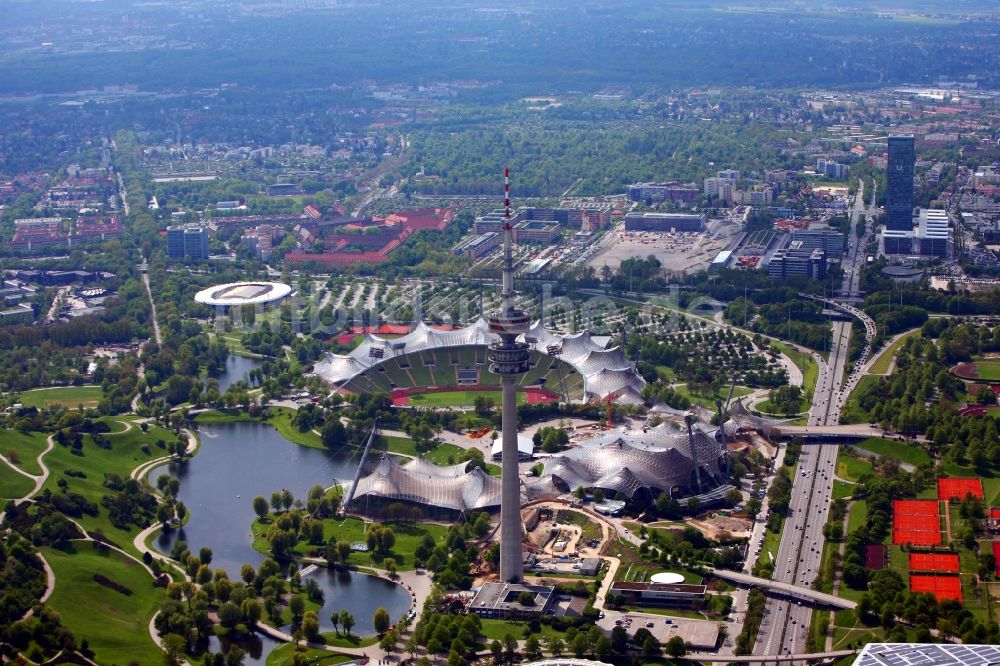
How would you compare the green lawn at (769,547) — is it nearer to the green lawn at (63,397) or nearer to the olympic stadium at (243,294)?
the green lawn at (63,397)

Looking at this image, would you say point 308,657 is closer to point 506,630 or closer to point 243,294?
point 506,630

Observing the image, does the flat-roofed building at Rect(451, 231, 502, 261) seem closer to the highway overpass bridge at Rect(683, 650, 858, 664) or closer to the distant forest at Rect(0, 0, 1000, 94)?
the highway overpass bridge at Rect(683, 650, 858, 664)

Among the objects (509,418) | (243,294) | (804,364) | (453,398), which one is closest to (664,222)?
Result: (243,294)

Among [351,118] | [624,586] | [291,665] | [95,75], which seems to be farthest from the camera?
[95,75]

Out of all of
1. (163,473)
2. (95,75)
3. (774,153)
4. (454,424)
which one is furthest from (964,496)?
(95,75)

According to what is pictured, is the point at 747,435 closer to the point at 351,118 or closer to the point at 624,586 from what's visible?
the point at 624,586

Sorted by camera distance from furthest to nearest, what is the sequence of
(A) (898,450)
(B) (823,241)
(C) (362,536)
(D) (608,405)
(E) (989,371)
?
(B) (823,241), (E) (989,371), (D) (608,405), (A) (898,450), (C) (362,536)

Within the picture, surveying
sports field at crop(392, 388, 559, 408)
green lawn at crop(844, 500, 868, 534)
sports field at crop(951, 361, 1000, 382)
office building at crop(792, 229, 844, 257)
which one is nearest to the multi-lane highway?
green lawn at crop(844, 500, 868, 534)

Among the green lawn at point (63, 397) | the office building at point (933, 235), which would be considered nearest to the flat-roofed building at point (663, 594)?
the green lawn at point (63, 397)
